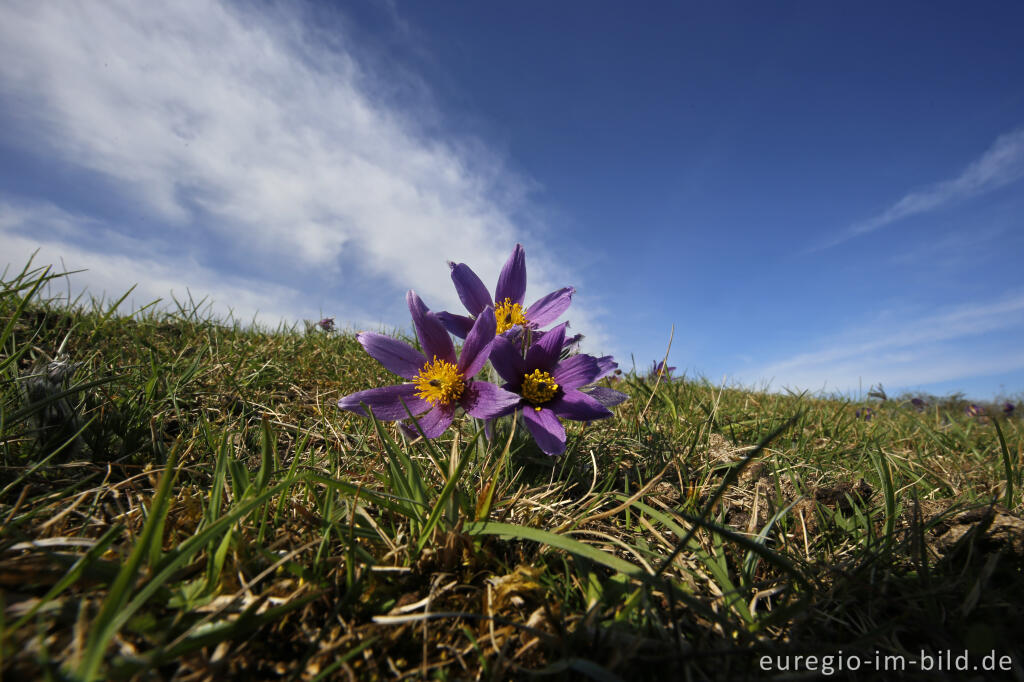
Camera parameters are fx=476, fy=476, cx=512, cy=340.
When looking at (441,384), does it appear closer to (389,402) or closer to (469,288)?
(389,402)

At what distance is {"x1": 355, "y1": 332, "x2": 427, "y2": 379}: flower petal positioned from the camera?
219 cm

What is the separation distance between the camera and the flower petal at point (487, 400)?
6.27 feet

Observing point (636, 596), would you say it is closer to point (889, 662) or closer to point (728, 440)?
point (889, 662)

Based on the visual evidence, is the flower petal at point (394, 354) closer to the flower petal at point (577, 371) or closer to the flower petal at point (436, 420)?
the flower petal at point (436, 420)

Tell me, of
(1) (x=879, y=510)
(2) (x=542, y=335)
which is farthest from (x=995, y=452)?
(2) (x=542, y=335)

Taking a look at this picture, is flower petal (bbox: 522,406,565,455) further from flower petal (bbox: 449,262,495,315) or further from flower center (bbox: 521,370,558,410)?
flower petal (bbox: 449,262,495,315)

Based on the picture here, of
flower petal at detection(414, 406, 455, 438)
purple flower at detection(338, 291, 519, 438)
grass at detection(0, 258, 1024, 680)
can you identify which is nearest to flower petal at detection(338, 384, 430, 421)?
purple flower at detection(338, 291, 519, 438)

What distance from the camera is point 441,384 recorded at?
2.08 metres

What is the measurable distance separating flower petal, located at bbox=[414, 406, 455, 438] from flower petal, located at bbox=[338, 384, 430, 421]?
10cm

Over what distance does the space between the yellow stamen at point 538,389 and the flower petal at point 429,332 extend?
1.21 ft

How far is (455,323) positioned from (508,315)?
0.28m

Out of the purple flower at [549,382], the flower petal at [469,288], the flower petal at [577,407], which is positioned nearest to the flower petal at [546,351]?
the purple flower at [549,382]

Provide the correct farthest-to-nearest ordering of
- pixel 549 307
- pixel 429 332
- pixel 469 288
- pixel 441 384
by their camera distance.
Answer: pixel 549 307, pixel 469 288, pixel 429 332, pixel 441 384

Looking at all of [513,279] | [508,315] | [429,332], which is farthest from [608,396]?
[429,332]
